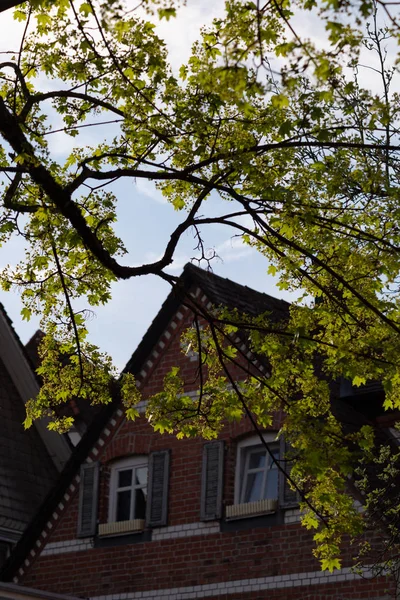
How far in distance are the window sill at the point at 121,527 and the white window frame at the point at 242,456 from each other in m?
1.97

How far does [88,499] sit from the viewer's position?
22.6m

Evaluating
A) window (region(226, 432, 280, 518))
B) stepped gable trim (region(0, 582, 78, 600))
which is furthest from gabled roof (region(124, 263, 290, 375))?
stepped gable trim (region(0, 582, 78, 600))

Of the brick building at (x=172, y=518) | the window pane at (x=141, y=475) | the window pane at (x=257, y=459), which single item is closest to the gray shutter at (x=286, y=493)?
the brick building at (x=172, y=518)

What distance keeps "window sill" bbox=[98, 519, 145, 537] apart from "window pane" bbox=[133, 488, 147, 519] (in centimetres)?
36

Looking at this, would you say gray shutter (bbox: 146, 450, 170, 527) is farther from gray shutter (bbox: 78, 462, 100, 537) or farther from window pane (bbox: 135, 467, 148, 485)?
gray shutter (bbox: 78, 462, 100, 537)

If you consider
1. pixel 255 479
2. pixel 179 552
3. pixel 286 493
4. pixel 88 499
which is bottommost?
pixel 179 552

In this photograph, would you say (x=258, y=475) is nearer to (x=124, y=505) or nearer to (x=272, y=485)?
(x=272, y=485)

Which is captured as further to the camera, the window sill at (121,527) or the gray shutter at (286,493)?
the window sill at (121,527)

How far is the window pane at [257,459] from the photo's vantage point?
68.7ft

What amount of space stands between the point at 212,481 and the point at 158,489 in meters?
1.20

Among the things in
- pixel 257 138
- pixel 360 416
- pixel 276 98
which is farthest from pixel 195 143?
pixel 360 416

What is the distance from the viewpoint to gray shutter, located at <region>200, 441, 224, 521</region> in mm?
20828

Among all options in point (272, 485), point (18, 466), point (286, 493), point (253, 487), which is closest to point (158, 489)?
point (253, 487)

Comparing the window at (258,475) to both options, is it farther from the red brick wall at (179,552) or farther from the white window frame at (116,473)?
the white window frame at (116,473)
